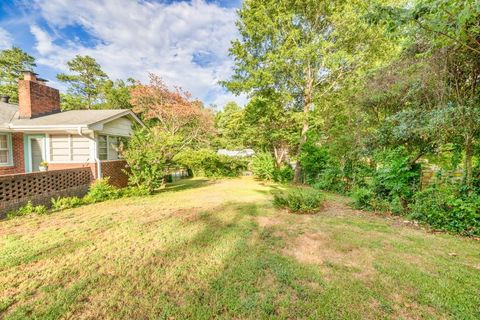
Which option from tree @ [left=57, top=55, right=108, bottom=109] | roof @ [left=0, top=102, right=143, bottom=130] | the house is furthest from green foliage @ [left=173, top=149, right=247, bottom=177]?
tree @ [left=57, top=55, right=108, bottom=109]

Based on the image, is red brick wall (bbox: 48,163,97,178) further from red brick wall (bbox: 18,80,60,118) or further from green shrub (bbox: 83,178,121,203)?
red brick wall (bbox: 18,80,60,118)

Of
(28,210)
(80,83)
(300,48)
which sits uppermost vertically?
(80,83)

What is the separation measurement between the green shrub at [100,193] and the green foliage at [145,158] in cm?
86

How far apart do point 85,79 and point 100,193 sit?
27994 millimetres

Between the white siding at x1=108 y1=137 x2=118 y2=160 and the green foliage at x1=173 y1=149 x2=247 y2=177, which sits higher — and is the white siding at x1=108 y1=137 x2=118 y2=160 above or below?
above

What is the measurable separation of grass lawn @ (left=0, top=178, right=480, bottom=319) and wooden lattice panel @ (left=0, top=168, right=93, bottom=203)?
3.07ft

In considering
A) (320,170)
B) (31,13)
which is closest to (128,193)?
(31,13)

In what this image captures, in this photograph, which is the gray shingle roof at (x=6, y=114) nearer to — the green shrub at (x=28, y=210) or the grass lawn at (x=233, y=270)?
the green shrub at (x=28, y=210)

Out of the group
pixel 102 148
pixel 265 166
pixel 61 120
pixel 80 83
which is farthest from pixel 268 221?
pixel 80 83

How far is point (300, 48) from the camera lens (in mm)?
10070

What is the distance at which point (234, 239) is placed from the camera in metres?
4.04

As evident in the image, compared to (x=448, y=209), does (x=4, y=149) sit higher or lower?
higher

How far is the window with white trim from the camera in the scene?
26.1 feet

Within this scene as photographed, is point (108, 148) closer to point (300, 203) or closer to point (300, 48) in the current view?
point (300, 203)
